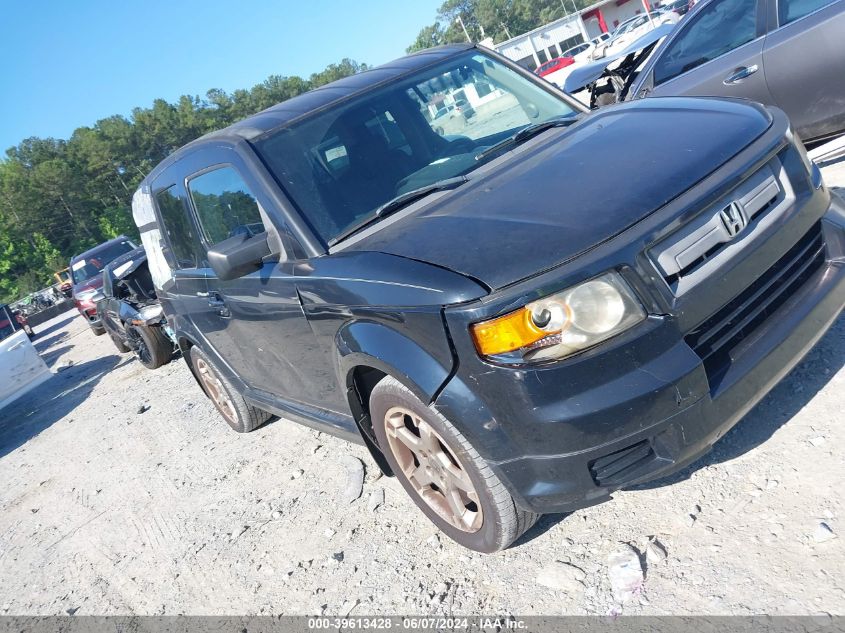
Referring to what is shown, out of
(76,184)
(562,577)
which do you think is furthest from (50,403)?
(76,184)

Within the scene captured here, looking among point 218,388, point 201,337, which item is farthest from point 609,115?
point 218,388

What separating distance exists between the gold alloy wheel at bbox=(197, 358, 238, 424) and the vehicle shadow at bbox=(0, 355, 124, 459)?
4353mm

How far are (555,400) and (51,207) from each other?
68035 mm

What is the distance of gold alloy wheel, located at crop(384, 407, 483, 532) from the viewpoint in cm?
264

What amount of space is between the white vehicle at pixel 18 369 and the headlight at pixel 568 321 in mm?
8778

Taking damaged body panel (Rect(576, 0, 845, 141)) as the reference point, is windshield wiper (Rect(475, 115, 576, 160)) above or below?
above

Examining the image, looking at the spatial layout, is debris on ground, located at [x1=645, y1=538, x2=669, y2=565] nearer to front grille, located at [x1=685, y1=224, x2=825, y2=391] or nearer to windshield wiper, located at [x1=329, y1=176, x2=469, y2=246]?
front grille, located at [x1=685, y1=224, x2=825, y2=391]

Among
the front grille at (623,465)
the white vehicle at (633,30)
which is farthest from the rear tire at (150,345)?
the white vehicle at (633,30)

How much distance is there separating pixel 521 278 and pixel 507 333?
18 cm

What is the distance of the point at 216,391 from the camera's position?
17.3 feet

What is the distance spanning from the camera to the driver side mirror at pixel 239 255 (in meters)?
2.93

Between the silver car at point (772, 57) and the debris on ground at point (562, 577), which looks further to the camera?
the silver car at point (772, 57)

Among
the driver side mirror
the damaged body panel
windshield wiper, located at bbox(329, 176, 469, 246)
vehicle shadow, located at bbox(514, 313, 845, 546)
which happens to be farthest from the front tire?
the damaged body panel

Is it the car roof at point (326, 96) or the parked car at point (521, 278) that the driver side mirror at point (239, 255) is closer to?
the parked car at point (521, 278)
